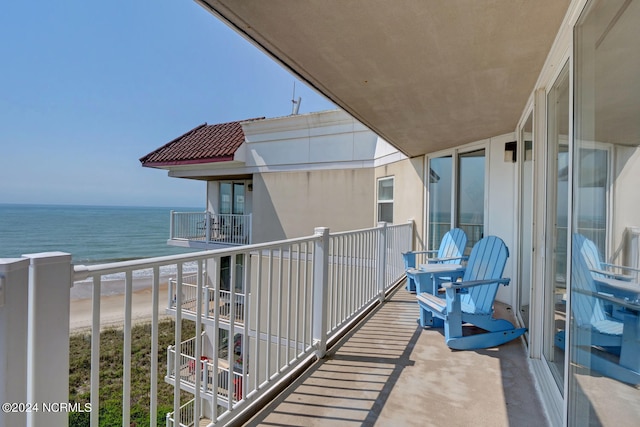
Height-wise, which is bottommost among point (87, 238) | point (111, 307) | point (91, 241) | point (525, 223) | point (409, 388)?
point (111, 307)

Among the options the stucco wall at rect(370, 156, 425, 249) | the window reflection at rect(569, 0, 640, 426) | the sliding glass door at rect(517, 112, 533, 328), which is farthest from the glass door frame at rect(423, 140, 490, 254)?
the window reflection at rect(569, 0, 640, 426)

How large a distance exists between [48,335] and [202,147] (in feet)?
33.9

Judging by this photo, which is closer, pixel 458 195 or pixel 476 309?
pixel 476 309

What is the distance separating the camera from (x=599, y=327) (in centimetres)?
127

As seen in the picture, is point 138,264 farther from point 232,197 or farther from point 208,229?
point 232,197

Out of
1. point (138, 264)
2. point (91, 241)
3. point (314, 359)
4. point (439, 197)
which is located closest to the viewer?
A: point (138, 264)

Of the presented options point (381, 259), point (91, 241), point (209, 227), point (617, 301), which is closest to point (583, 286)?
point (617, 301)

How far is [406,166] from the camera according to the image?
623cm

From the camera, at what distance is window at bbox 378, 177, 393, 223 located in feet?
23.1

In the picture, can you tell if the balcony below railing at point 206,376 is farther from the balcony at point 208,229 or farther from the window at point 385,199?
the window at point 385,199

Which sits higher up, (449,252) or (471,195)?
(471,195)

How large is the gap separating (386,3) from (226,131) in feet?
34.1

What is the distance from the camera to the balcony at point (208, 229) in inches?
399

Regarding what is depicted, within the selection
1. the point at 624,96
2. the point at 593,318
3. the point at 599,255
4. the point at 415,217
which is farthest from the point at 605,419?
the point at 415,217
